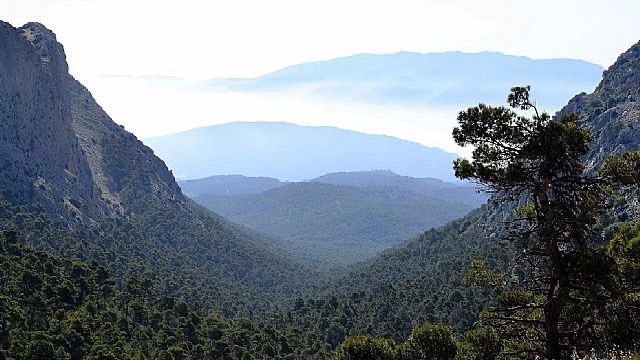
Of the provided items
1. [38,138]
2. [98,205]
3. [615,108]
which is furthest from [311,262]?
[615,108]

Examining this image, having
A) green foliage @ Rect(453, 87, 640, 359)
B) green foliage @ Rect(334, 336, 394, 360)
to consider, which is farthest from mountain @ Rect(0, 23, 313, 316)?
green foliage @ Rect(453, 87, 640, 359)

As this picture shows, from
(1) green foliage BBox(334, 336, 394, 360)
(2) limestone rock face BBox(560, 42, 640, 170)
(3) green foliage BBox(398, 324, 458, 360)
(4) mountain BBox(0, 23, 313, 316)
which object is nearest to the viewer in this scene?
(1) green foliage BBox(334, 336, 394, 360)

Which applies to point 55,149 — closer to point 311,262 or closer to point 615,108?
point 311,262

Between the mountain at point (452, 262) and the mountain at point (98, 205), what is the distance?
23.9 m

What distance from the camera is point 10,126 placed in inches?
5295

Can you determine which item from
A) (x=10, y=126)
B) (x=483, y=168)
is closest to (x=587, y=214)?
(x=483, y=168)

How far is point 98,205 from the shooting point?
161000 millimetres

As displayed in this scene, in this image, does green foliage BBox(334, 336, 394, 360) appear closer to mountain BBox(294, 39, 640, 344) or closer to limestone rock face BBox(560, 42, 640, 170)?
mountain BBox(294, 39, 640, 344)

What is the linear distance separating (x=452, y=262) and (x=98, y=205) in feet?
315

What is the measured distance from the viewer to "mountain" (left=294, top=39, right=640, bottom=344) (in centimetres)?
8781

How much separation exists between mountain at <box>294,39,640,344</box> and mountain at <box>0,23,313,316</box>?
23.9m

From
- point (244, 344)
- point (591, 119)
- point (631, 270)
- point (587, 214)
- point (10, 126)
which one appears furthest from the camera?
point (10, 126)

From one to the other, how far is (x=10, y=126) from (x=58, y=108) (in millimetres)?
26211

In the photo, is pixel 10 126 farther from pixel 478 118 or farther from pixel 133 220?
pixel 478 118
